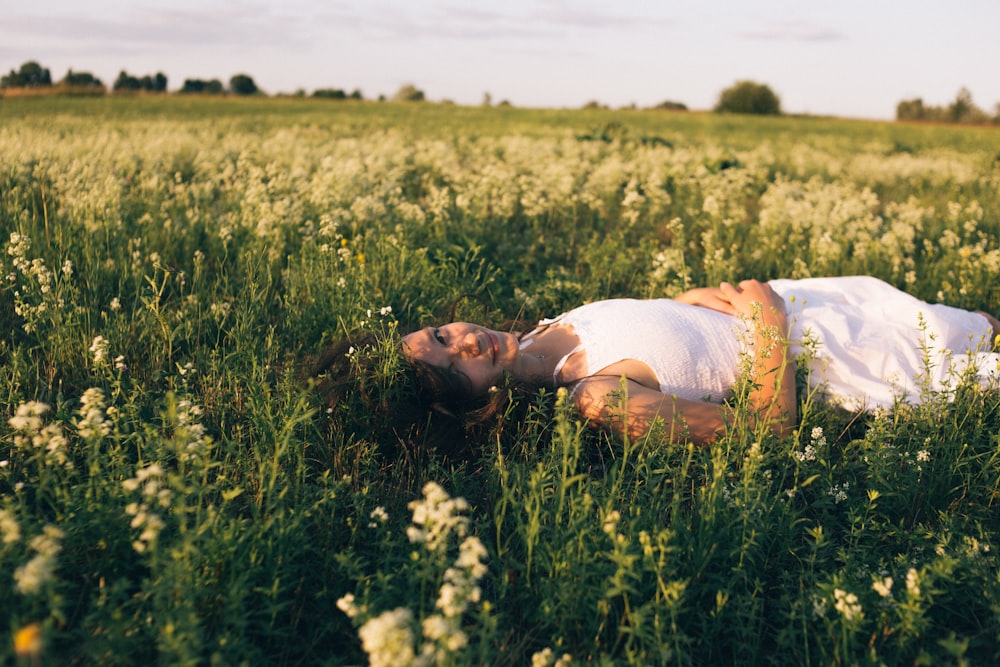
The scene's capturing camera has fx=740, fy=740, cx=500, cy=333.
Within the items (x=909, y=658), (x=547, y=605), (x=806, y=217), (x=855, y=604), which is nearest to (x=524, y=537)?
(x=547, y=605)

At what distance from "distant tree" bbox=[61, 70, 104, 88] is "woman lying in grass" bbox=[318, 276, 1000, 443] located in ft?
134

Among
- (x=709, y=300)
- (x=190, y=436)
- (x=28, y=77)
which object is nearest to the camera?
(x=190, y=436)

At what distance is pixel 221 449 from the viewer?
312 centimetres

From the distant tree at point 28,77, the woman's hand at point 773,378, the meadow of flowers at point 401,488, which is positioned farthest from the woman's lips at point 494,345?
the distant tree at point 28,77

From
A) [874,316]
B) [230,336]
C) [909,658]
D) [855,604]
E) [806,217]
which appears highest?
[806,217]

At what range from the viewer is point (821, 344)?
141 inches

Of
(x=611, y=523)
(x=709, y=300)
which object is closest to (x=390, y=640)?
(x=611, y=523)

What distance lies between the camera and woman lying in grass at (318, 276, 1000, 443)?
3246mm

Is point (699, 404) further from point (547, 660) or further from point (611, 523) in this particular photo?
point (547, 660)

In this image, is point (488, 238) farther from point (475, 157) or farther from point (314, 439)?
point (475, 157)

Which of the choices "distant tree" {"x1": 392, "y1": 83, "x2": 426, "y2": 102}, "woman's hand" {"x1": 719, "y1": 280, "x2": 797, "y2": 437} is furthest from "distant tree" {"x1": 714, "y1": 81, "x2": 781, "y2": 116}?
"woman's hand" {"x1": 719, "y1": 280, "x2": 797, "y2": 437}

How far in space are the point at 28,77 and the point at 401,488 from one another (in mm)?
41357

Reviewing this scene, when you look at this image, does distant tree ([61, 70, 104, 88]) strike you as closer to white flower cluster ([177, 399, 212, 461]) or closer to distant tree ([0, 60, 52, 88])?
distant tree ([0, 60, 52, 88])

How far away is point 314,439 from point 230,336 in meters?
1.11
